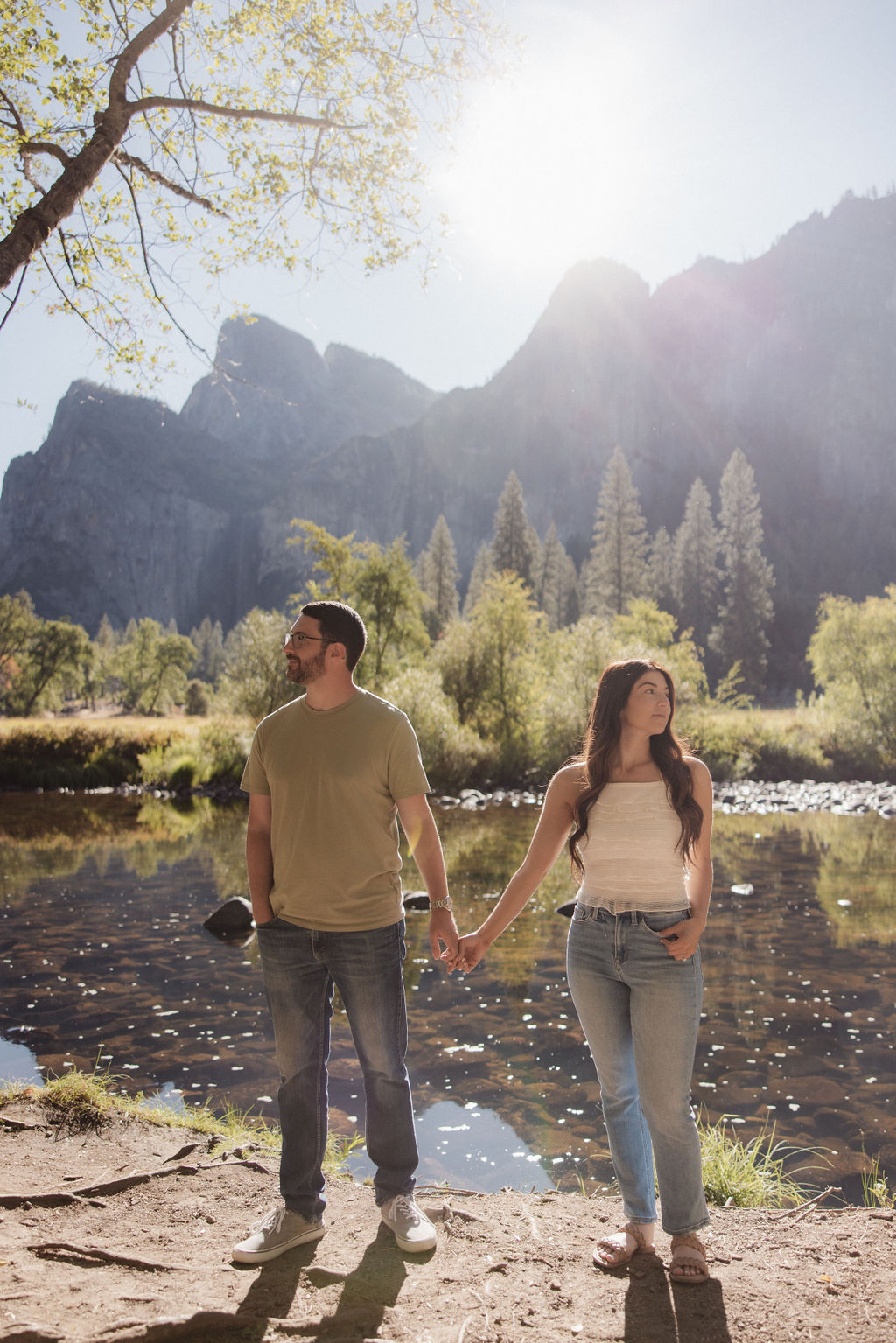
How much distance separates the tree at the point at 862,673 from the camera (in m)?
33.2

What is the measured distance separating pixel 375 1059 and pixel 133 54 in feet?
21.9

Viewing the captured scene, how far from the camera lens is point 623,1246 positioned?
328 cm

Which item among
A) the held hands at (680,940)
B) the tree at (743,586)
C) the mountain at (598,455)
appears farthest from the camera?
the mountain at (598,455)

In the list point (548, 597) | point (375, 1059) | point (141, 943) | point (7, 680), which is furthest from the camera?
point (548, 597)

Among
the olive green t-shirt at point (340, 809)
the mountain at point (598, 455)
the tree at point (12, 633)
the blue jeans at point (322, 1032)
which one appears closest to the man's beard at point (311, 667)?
the olive green t-shirt at point (340, 809)

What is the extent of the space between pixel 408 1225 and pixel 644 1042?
1.31m

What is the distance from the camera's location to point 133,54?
591cm

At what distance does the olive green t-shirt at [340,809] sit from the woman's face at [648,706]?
2.81ft

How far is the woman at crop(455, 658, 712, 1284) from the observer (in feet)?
10.0

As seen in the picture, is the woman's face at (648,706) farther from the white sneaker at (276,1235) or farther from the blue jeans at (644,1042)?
the white sneaker at (276,1235)

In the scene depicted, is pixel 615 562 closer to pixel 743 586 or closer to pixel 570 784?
pixel 743 586

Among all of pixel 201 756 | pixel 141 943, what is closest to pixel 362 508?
pixel 201 756

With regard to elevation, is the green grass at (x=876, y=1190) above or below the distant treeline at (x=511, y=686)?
below

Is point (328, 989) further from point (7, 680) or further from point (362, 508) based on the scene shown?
point (362, 508)
